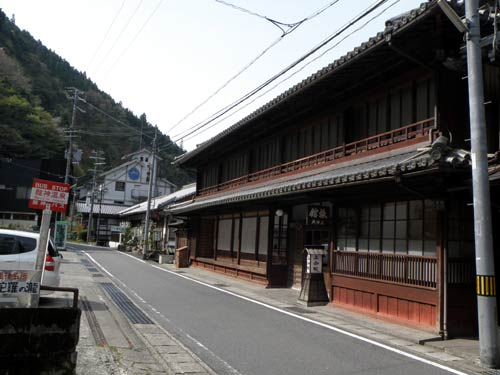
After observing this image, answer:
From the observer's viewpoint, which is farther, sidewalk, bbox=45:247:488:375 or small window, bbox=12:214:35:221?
small window, bbox=12:214:35:221

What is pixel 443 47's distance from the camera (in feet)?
33.4

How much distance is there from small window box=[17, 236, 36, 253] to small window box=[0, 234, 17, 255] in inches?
4.2

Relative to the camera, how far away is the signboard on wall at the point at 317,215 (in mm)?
13719

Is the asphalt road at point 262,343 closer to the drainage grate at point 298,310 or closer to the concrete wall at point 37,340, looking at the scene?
the drainage grate at point 298,310

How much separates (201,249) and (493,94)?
20.4m

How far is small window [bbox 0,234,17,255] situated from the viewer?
10.7 metres

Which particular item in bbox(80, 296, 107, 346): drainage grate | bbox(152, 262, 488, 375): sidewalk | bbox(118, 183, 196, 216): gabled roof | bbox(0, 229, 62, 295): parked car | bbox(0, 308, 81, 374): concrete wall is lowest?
bbox(80, 296, 107, 346): drainage grate

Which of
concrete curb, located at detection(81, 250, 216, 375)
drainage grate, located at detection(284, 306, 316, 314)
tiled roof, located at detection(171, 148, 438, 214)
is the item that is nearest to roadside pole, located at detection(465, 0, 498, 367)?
tiled roof, located at detection(171, 148, 438, 214)

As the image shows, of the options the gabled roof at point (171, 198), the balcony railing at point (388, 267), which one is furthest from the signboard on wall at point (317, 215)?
the gabled roof at point (171, 198)

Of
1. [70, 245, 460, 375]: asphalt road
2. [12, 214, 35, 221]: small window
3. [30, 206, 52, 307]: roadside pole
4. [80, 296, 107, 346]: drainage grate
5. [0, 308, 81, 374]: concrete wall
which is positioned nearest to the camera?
[0, 308, 81, 374]: concrete wall

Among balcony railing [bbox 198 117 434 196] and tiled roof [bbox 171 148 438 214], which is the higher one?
balcony railing [bbox 198 117 434 196]

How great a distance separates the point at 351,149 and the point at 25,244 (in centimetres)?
Result: 962

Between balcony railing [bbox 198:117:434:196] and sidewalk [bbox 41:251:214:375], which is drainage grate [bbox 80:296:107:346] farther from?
balcony railing [bbox 198:117:434:196]

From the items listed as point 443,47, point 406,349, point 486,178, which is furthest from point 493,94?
point 406,349
